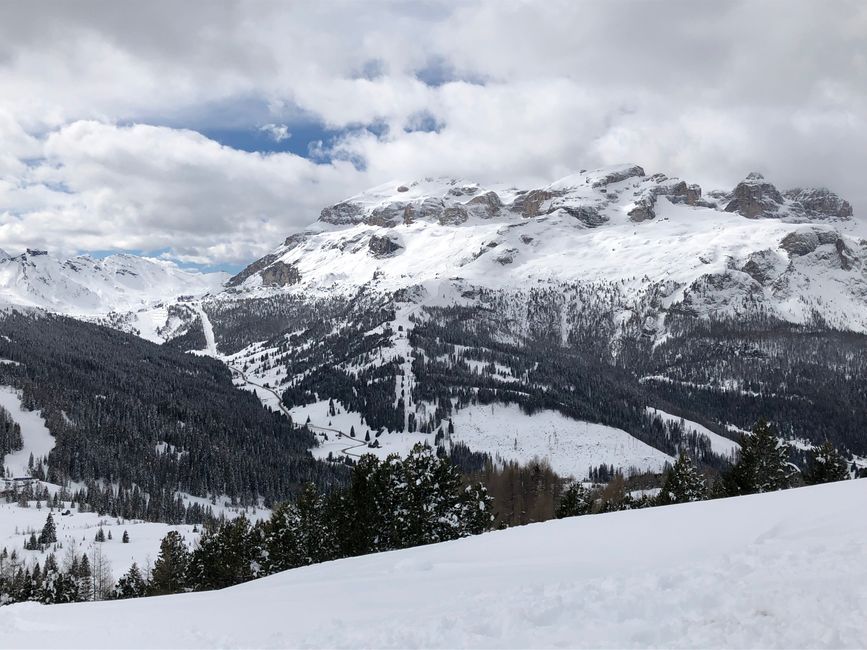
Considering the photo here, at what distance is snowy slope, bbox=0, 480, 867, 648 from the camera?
38.6ft

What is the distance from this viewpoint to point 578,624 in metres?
12.8

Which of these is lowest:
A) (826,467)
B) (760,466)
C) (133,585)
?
(133,585)

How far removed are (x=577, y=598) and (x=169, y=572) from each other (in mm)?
62016

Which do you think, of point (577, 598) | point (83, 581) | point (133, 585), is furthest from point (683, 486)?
point (83, 581)

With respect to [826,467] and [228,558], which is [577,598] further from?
[826,467]

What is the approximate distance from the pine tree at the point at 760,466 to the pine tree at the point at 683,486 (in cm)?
355

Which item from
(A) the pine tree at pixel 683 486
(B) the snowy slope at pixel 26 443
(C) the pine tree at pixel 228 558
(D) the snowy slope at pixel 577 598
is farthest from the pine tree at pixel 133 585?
(B) the snowy slope at pixel 26 443

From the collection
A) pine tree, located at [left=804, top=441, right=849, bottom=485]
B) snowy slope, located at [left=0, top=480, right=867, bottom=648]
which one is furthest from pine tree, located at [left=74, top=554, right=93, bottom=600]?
pine tree, located at [left=804, top=441, right=849, bottom=485]

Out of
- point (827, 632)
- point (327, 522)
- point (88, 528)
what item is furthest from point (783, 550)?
point (88, 528)

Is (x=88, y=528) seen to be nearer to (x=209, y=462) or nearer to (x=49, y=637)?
(x=209, y=462)

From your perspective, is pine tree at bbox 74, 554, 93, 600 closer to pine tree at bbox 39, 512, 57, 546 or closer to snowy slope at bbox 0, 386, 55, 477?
pine tree at bbox 39, 512, 57, 546

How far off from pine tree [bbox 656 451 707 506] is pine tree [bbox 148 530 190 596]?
53.9m

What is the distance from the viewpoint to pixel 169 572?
203 feet

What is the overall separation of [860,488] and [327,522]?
40.8 meters
